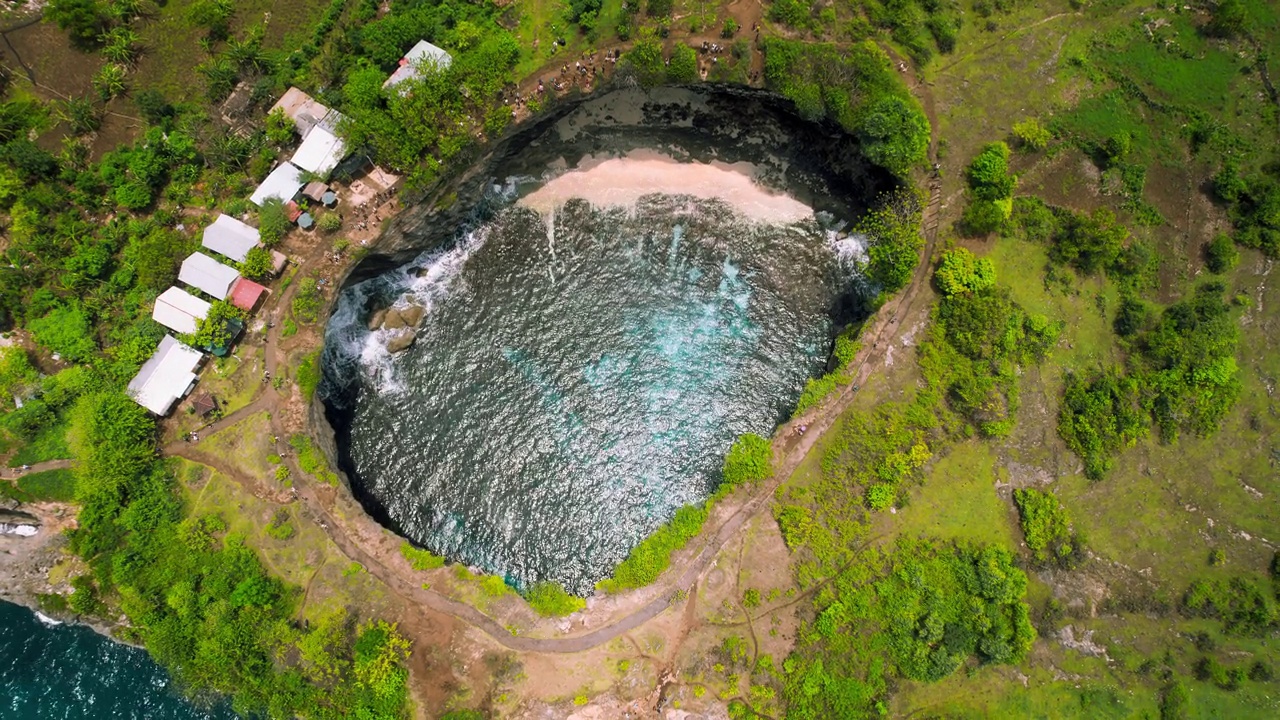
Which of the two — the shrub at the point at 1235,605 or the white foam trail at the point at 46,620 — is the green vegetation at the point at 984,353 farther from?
the white foam trail at the point at 46,620

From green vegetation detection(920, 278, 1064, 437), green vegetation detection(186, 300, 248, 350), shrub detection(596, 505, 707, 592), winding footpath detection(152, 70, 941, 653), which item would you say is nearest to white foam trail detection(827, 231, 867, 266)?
winding footpath detection(152, 70, 941, 653)

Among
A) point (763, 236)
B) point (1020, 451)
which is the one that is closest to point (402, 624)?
point (763, 236)

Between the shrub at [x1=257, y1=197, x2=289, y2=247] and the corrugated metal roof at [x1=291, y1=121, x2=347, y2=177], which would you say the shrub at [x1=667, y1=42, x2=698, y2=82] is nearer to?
the corrugated metal roof at [x1=291, y1=121, x2=347, y2=177]

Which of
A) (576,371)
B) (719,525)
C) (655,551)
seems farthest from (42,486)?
(719,525)

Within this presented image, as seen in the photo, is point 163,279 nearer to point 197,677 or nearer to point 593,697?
point 197,677

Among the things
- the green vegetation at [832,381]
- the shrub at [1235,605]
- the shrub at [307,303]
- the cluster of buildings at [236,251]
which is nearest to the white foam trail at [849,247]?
the green vegetation at [832,381]

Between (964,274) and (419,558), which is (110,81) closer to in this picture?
(419,558)
